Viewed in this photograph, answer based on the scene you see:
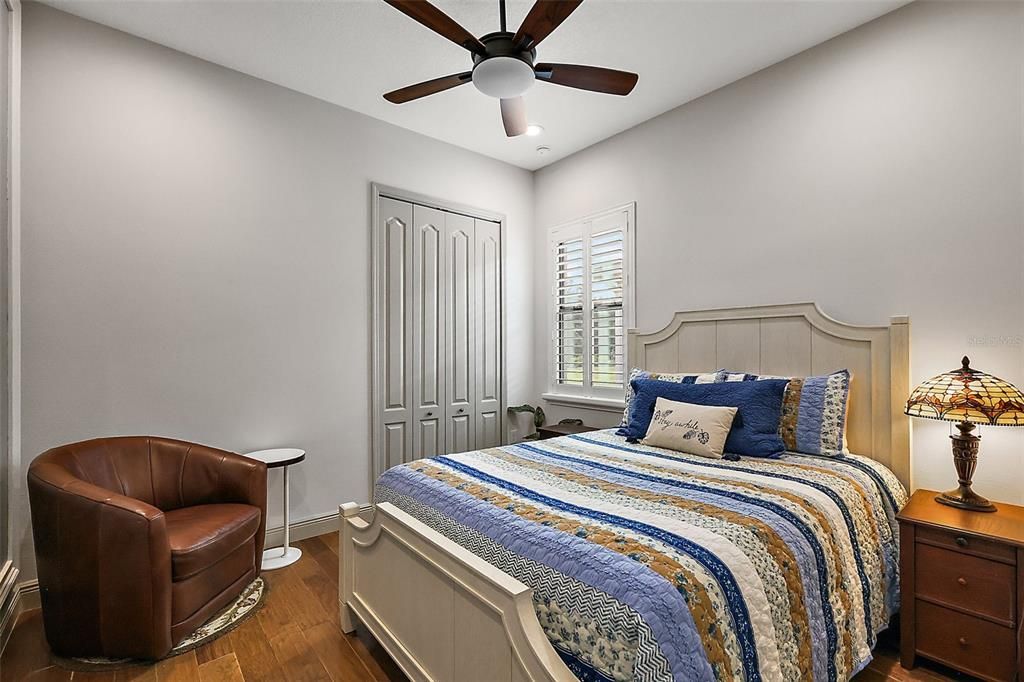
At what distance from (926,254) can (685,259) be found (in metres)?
1.33

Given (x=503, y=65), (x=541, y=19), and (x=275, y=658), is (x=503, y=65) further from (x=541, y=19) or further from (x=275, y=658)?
(x=275, y=658)

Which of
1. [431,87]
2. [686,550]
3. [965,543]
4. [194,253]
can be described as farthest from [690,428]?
[194,253]

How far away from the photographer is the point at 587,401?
4137 millimetres

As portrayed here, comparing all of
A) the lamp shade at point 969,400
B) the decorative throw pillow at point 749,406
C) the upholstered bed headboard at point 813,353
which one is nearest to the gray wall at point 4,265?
the decorative throw pillow at point 749,406

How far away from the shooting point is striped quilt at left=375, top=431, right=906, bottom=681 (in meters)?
1.24

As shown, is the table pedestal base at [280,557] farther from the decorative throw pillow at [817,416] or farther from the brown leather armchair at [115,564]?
the decorative throw pillow at [817,416]

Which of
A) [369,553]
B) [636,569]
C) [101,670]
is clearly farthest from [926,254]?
[101,670]

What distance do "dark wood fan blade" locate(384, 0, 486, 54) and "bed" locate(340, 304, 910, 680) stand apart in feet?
5.75

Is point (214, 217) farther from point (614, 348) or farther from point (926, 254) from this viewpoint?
point (926, 254)

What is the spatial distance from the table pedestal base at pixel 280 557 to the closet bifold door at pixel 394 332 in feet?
2.52

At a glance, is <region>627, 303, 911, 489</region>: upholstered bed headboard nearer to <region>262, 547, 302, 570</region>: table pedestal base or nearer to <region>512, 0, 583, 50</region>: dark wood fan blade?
<region>512, 0, 583, 50</region>: dark wood fan blade

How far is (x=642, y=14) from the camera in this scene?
252cm

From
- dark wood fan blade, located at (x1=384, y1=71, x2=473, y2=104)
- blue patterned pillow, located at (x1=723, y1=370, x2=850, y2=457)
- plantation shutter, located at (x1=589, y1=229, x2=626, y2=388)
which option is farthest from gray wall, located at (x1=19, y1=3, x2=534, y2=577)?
blue patterned pillow, located at (x1=723, y1=370, x2=850, y2=457)

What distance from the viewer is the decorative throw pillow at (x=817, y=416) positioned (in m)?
2.43
